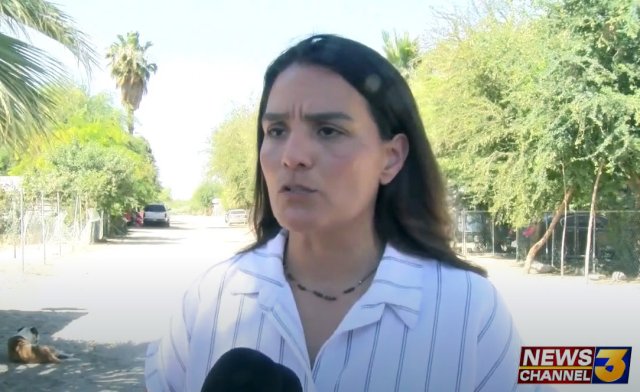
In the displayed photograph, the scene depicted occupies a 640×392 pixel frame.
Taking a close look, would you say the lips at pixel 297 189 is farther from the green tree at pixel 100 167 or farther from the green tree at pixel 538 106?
the green tree at pixel 100 167

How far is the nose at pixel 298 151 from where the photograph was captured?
45.5 inches

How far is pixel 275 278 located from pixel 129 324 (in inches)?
272

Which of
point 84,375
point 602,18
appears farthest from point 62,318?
point 602,18

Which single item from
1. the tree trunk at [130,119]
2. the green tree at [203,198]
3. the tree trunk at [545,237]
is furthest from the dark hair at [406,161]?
the green tree at [203,198]

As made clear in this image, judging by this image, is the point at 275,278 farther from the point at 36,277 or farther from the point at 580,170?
the point at 580,170

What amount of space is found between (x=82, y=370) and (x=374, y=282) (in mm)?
5316

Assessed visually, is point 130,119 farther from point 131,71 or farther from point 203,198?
point 203,198

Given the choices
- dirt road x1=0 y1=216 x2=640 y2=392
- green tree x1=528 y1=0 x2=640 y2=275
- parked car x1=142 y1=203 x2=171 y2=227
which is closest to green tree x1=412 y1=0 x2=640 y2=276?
green tree x1=528 y1=0 x2=640 y2=275

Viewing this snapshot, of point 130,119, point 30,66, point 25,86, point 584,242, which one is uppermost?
point 130,119

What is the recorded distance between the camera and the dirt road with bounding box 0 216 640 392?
19.5 feet

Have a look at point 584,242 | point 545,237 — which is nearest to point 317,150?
point 545,237

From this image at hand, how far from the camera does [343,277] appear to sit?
1.30 metres

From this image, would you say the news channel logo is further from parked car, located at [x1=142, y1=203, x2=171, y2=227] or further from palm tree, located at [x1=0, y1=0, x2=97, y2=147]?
parked car, located at [x1=142, y1=203, x2=171, y2=227]

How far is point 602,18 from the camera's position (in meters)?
11.8
